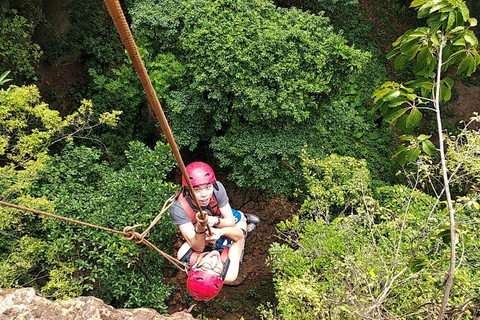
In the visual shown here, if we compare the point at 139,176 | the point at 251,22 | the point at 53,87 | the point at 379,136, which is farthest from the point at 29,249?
the point at 379,136

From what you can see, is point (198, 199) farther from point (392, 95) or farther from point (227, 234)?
point (392, 95)

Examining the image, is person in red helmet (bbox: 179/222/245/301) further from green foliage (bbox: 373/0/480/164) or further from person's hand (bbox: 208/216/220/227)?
green foliage (bbox: 373/0/480/164)

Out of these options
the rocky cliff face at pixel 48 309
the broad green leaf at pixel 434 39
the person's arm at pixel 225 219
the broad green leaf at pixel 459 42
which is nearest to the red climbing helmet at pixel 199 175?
the person's arm at pixel 225 219

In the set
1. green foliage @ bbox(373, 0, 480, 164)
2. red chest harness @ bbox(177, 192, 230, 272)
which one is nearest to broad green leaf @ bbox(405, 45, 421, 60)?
green foliage @ bbox(373, 0, 480, 164)

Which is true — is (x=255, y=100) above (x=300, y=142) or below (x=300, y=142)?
above

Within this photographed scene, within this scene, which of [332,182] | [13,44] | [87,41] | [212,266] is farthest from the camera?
[87,41]

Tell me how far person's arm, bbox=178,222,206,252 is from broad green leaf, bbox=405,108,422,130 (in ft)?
7.22

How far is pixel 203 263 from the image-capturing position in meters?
4.01

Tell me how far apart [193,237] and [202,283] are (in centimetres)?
53

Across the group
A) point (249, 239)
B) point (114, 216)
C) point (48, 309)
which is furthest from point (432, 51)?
point (249, 239)

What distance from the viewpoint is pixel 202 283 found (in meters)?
3.88

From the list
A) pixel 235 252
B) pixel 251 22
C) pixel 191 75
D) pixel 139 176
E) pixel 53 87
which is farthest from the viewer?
pixel 53 87

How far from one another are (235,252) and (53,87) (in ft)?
29.2

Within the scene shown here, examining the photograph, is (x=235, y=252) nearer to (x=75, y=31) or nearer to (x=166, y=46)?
(x=166, y=46)
